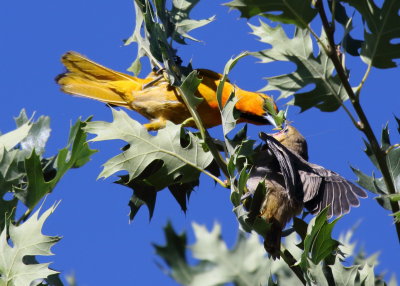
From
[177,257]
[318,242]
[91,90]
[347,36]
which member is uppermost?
[91,90]

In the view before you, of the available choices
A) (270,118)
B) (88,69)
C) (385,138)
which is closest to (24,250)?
(385,138)

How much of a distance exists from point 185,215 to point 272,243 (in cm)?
59

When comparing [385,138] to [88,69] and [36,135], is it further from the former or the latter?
[88,69]

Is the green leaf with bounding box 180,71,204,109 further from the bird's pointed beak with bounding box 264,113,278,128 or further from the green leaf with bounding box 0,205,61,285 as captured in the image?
the bird's pointed beak with bounding box 264,113,278,128

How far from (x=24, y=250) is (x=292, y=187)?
1.60 metres

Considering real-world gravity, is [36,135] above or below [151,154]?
above

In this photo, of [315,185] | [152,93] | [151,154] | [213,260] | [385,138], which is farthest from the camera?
[152,93]

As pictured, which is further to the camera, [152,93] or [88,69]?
[88,69]

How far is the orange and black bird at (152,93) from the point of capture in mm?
4645

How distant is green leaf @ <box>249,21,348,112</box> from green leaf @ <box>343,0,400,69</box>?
19 cm

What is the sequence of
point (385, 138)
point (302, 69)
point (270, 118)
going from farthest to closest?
point (270, 118) < point (385, 138) < point (302, 69)

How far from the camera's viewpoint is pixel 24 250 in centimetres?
334

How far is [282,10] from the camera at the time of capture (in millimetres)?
3215

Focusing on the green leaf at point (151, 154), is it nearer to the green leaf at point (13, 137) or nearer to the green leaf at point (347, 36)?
the green leaf at point (13, 137)
